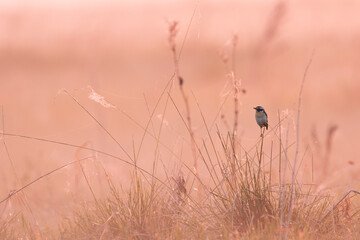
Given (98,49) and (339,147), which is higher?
(98,49)

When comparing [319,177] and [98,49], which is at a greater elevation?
[98,49]

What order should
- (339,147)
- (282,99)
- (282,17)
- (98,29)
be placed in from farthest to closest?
1. (98,29)
2. (282,99)
3. (339,147)
4. (282,17)

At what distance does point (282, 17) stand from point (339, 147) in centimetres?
192

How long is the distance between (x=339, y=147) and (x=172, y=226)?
342cm

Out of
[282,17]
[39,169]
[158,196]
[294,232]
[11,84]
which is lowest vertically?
[294,232]

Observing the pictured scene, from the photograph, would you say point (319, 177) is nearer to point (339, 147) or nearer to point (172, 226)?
point (172, 226)

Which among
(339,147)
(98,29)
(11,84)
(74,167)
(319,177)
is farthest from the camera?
(98,29)

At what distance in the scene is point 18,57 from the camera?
9.32m

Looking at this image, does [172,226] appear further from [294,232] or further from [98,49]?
[98,49]

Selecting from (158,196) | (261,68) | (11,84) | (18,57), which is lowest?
(158,196)

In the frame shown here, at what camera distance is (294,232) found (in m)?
2.49

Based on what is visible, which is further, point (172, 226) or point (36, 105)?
point (36, 105)

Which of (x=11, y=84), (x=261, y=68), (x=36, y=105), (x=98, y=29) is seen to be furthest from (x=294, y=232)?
(x=98, y=29)

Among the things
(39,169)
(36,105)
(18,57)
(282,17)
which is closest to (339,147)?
(282,17)
